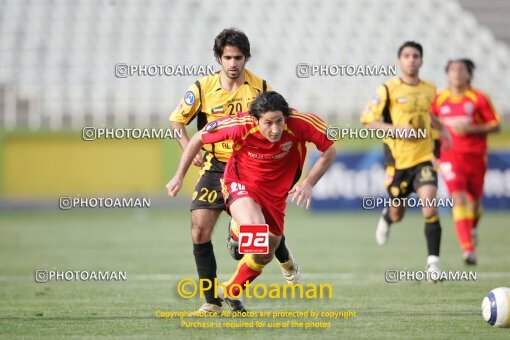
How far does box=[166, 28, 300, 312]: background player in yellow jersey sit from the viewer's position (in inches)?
297

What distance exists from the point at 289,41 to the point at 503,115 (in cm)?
633

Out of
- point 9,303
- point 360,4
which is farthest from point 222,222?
point 9,303

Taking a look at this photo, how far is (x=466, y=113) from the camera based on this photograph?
12.2 metres

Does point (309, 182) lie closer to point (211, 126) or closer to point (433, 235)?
point (211, 126)

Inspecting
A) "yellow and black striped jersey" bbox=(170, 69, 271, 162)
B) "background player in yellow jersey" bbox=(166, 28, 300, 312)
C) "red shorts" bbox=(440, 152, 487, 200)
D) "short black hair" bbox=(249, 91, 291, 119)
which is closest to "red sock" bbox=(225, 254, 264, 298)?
"background player in yellow jersey" bbox=(166, 28, 300, 312)

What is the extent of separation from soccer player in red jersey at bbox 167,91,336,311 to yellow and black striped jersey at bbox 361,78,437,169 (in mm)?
3162

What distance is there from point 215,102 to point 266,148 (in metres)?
0.82

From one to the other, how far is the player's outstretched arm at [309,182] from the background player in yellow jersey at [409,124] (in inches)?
117

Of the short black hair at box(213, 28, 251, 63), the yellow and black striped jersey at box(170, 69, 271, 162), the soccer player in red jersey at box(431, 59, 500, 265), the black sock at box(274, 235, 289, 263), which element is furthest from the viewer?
the soccer player in red jersey at box(431, 59, 500, 265)

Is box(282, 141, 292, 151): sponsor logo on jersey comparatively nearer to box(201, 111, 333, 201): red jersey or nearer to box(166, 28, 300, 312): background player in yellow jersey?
box(201, 111, 333, 201): red jersey

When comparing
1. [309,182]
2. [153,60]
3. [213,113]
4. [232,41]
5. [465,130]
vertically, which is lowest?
[309,182]

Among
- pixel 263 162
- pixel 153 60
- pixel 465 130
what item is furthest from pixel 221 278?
pixel 153 60

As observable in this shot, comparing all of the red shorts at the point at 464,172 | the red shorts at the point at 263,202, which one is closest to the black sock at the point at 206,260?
the red shorts at the point at 263,202

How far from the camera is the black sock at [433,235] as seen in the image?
10.0 meters
